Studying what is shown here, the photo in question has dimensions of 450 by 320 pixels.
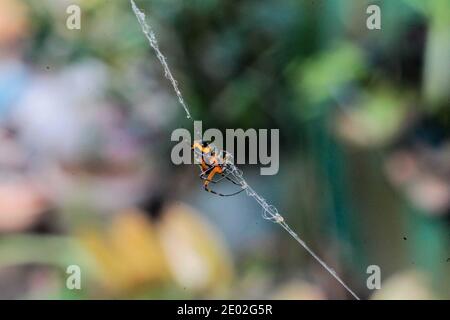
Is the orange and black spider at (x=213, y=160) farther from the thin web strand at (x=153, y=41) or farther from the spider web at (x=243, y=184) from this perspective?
the thin web strand at (x=153, y=41)

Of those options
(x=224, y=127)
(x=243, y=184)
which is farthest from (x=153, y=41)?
(x=243, y=184)

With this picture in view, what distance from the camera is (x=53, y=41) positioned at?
137 cm

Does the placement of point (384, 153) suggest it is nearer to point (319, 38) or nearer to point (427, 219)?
point (427, 219)

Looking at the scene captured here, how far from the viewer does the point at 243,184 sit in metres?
1.38

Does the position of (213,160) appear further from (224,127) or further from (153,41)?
(153,41)

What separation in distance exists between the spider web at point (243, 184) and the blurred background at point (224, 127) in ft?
0.05

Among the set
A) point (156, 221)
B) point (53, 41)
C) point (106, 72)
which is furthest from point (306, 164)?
point (53, 41)

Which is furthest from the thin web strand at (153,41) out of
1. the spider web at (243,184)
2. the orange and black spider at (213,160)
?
the orange and black spider at (213,160)

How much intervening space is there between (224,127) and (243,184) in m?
0.14

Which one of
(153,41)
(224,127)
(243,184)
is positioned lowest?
(243,184)

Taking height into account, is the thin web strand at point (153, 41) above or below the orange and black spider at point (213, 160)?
above

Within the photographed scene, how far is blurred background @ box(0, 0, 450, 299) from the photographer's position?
1362 millimetres

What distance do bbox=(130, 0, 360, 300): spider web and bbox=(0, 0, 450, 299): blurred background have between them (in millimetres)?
16

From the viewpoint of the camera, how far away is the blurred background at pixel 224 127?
1.36 m
